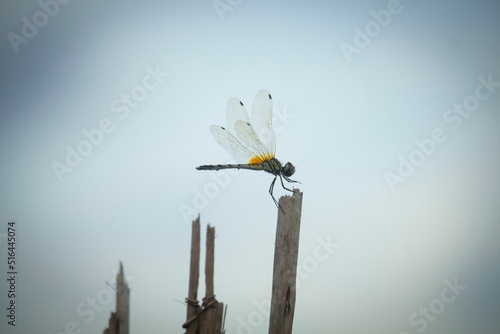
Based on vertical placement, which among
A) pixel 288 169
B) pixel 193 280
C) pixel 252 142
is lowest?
pixel 193 280

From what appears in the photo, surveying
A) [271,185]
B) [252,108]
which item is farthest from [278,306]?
[252,108]

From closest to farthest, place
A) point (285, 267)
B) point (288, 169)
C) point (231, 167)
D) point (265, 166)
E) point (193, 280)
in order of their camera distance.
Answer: point (193, 280)
point (285, 267)
point (288, 169)
point (265, 166)
point (231, 167)

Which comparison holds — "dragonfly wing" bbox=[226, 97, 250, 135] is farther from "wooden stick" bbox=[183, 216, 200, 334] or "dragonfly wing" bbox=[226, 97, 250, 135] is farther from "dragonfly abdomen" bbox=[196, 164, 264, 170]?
"wooden stick" bbox=[183, 216, 200, 334]

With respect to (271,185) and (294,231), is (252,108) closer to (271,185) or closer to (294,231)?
(271,185)

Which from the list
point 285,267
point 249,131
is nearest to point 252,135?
point 249,131

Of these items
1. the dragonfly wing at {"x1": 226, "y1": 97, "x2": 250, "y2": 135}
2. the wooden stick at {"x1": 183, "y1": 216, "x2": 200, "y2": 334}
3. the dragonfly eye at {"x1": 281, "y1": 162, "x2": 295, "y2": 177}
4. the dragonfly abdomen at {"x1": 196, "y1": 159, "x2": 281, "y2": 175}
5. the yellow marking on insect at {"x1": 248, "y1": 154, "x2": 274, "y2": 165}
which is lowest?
the wooden stick at {"x1": 183, "y1": 216, "x2": 200, "y2": 334}

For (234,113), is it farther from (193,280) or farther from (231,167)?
(193,280)

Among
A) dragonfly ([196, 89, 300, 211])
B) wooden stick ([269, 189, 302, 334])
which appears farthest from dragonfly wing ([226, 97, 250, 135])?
wooden stick ([269, 189, 302, 334])

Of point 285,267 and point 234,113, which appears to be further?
point 234,113
